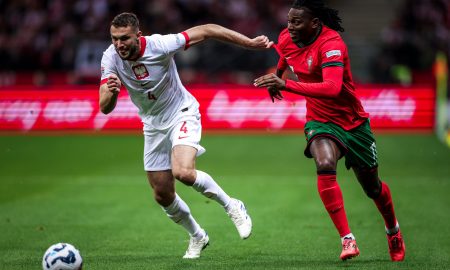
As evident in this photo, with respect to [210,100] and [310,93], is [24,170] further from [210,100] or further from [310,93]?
[310,93]

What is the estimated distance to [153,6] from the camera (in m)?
26.6

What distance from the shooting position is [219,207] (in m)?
12.0

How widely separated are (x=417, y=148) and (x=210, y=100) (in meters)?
5.21

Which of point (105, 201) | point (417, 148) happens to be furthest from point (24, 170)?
point (417, 148)

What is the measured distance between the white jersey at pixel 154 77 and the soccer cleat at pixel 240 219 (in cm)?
103

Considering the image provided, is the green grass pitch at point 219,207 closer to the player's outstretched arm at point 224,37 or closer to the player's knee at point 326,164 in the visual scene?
the player's knee at point 326,164

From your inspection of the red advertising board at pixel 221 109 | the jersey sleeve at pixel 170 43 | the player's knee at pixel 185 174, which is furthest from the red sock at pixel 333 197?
the red advertising board at pixel 221 109

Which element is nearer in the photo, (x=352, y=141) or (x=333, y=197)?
(x=333, y=197)

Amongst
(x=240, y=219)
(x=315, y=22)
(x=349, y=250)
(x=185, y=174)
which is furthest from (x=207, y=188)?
(x=315, y=22)

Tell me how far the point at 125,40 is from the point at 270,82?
144 cm

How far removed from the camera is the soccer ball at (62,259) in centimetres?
656

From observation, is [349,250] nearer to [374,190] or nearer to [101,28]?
[374,190]

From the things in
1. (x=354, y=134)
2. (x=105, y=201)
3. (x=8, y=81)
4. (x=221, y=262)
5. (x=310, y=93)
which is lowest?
(x=8, y=81)

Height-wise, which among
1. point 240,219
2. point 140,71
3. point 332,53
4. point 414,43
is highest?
point 332,53
